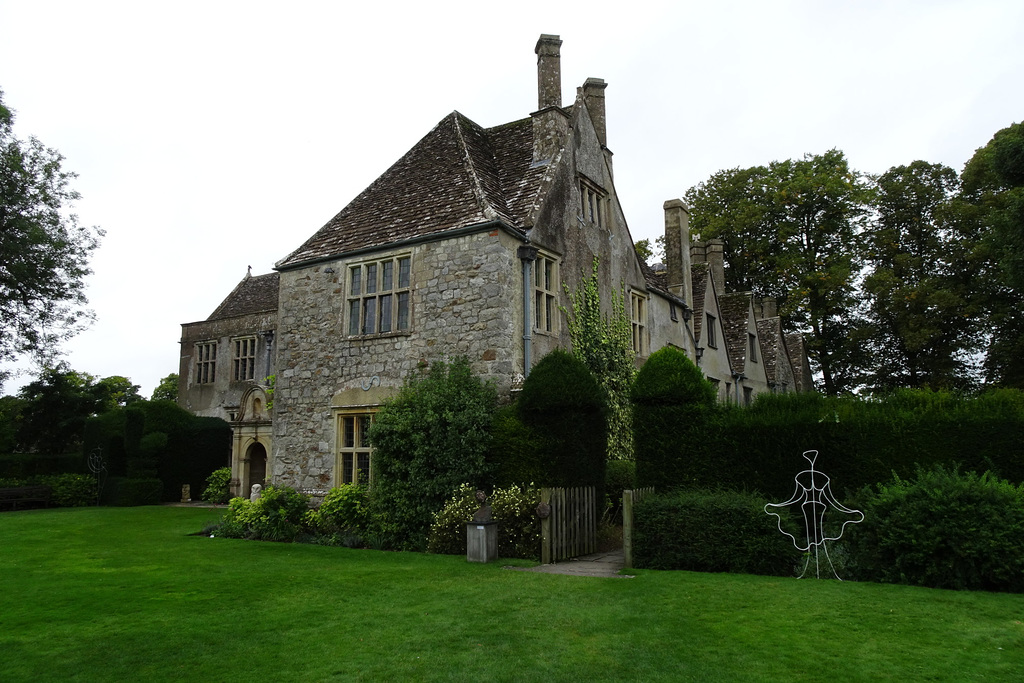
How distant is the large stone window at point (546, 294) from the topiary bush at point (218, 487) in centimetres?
1544

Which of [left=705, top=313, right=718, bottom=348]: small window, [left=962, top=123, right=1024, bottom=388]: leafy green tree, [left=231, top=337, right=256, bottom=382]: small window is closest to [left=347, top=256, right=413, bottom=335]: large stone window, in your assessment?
[left=705, top=313, right=718, bottom=348]: small window

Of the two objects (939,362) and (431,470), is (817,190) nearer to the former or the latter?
(939,362)

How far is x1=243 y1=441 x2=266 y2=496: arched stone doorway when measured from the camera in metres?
24.3

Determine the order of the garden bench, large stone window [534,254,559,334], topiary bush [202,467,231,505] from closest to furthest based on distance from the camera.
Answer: large stone window [534,254,559,334] < the garden bench < topiary bush [202,467,231,505]

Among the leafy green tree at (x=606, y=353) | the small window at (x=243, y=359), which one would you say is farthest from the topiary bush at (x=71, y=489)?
the leafy green tree at (x=606, y=353)

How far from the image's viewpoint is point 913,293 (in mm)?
28516

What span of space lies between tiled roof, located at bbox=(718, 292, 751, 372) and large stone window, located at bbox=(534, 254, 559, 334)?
13.7 m

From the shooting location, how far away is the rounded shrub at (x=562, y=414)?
12.5 meters

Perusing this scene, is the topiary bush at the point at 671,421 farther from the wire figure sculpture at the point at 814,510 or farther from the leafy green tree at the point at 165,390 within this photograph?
the leafy green tree at the point at 165,390

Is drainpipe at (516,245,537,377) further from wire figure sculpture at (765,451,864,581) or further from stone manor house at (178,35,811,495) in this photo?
wire figure sculpture at (765,451,864,581)

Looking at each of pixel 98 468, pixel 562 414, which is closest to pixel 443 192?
pixel 562 414

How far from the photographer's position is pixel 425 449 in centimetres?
1346

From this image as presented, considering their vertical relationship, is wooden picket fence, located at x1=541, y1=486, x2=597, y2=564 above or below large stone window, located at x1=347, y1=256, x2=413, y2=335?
below

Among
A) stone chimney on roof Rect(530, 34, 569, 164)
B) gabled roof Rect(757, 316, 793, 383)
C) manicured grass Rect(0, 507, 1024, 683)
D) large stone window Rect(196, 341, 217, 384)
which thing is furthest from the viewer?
large stone window Rect(196, 341, 217, 384)
